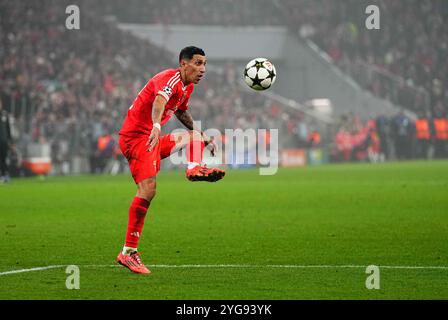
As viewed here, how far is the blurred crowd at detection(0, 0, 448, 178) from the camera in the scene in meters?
32.9

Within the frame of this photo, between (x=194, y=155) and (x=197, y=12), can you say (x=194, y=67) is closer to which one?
(x=194, y=155)

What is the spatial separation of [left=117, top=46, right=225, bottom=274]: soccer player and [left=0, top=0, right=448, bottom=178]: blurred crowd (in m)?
17.5

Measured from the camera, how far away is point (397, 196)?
65.1 feet

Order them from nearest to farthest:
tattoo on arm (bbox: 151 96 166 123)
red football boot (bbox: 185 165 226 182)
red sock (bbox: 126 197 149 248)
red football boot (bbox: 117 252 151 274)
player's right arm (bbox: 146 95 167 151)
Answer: player's right arm (bbox: 146 95 167 151) → tattoo on arm (bbox: 151 96 166 123) → red football boot (bbox: 117 252 151 274) → red sock (bbox: 126 197 149 248) → red football boot (bbox: 185 165 226 182)

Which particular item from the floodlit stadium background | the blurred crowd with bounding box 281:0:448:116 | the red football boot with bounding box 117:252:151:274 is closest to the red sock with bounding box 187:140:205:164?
the floodlit stadium background

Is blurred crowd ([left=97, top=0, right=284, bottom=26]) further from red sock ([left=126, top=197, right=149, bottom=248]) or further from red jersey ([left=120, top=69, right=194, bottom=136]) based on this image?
red sock ([left=126, top=197, right=149, bottom=248])

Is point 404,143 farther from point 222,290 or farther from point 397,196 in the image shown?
point 222,290

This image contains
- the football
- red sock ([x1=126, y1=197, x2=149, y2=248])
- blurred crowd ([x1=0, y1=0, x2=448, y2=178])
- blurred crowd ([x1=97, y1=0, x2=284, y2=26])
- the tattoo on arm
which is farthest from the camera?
blurred crowd ([x1=97, y1=0, x2=284, y2=26])

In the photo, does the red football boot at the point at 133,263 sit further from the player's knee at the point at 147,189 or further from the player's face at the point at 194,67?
the player's face at the point at 194,67

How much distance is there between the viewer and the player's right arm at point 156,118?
29.3 ft

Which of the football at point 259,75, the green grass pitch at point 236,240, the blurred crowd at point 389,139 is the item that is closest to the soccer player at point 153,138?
the green grass pitch at point 236,240

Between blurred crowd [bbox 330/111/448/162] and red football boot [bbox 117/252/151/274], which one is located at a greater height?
blurred crowd [bbox 330/111/448/162]

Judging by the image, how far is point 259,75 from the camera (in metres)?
11.4

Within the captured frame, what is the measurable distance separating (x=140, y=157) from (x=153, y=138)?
2.41 feet
